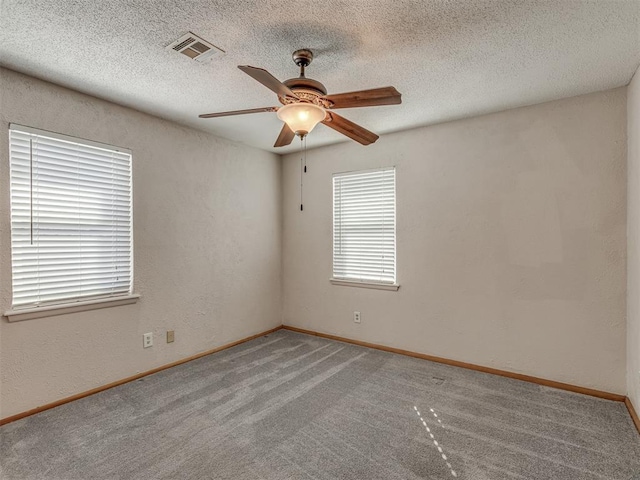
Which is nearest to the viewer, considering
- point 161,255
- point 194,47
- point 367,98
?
point 367,98

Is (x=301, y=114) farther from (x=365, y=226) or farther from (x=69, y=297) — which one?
(x=69, y=297)

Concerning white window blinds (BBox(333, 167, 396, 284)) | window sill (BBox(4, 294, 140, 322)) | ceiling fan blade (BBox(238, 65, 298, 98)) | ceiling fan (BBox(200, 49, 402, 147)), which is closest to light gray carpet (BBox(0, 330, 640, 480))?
window sill (BBox(4, 294, 140, 322))

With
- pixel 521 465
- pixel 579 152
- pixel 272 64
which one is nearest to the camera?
pixel 521 465

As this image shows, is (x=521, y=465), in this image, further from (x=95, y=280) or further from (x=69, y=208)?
(x=69, y=208)

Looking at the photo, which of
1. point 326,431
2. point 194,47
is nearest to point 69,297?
point 194,47

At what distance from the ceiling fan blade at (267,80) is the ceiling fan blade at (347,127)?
0.39 m

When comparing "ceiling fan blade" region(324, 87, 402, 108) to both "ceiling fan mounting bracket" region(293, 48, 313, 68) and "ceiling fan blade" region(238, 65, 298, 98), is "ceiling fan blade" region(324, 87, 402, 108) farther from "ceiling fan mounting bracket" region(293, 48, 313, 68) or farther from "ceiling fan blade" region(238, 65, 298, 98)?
"ceiling fan mounting bracket" region(293, 48, 313, 68)

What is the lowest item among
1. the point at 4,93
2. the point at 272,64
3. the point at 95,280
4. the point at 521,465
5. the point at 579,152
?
the point at 521,465

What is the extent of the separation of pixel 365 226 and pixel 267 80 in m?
2.51

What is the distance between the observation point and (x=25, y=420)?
2.29m

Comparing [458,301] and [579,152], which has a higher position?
[579,152]

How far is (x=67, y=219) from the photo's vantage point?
2.57m

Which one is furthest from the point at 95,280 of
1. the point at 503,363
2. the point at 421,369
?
the point at 503,363

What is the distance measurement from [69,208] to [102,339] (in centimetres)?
111
